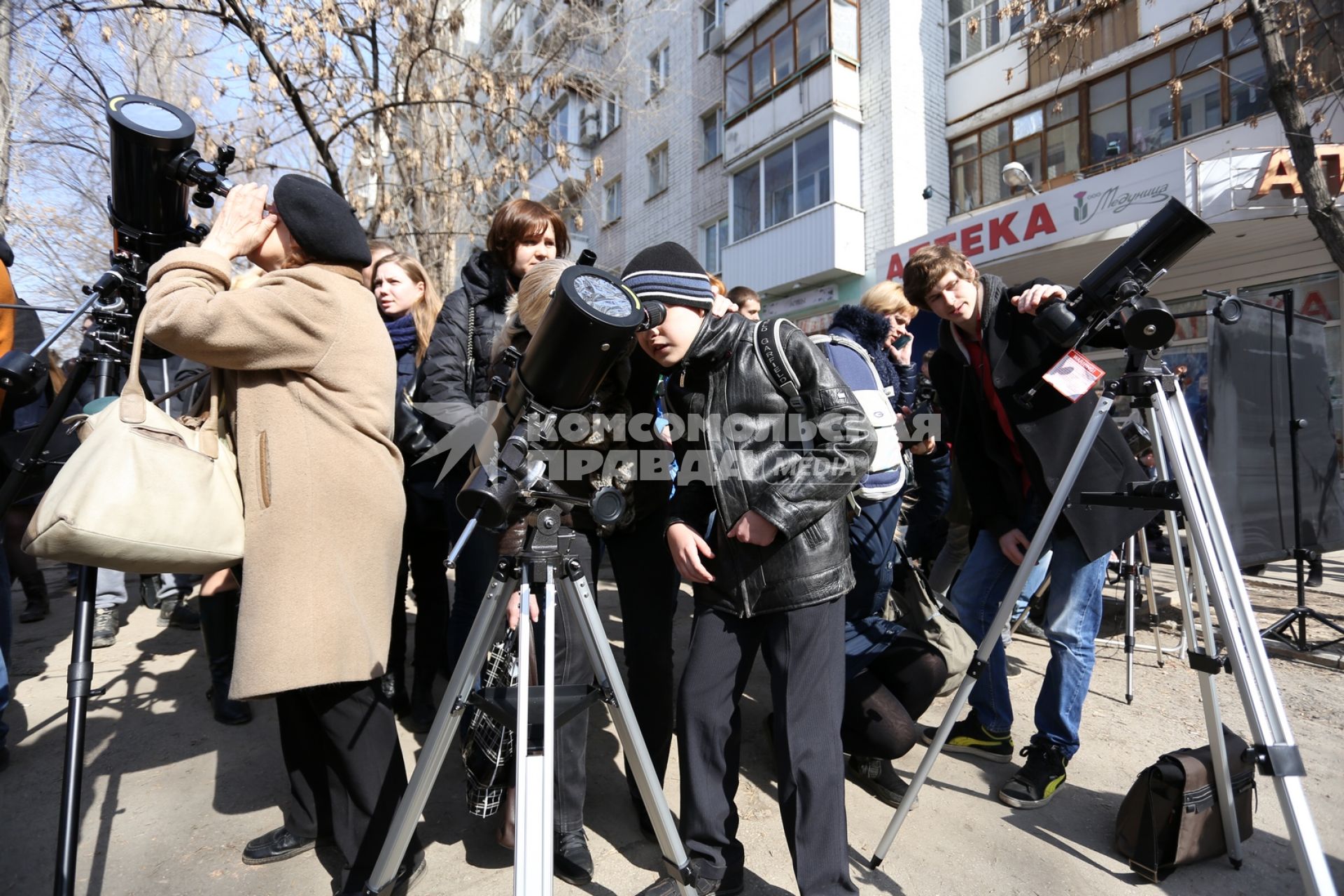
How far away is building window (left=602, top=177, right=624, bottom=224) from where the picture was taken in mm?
18812

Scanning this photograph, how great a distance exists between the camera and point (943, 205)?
12.9m

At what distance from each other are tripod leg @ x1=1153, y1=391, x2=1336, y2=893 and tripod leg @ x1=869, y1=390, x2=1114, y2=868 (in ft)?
0.53

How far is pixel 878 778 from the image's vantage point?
2480 mm

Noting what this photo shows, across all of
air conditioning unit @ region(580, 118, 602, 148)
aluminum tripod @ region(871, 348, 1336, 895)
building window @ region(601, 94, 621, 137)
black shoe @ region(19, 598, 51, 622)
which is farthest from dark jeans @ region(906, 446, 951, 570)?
air conditioning unit @ region(580, 118, 602, 148)

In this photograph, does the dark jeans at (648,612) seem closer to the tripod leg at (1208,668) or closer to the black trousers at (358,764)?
the black trousers at (358,764)

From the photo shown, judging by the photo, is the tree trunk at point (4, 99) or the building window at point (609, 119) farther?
the building window at point (609, 119)

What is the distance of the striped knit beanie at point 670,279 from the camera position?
6.19ft

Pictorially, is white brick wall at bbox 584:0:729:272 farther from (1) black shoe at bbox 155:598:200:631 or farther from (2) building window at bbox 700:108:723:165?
(1) black shoe at bbox 155:598:200:631

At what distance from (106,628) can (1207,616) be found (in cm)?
523

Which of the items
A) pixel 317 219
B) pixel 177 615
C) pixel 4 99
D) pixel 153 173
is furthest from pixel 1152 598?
pixel 4 99

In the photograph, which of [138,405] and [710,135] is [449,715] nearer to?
[138,405]

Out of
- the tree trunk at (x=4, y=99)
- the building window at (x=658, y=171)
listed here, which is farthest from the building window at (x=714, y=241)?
the tree trunk at (x=4, y=99)

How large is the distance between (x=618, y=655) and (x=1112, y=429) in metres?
2.48

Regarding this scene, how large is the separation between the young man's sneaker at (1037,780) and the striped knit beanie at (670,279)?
6.20ft
